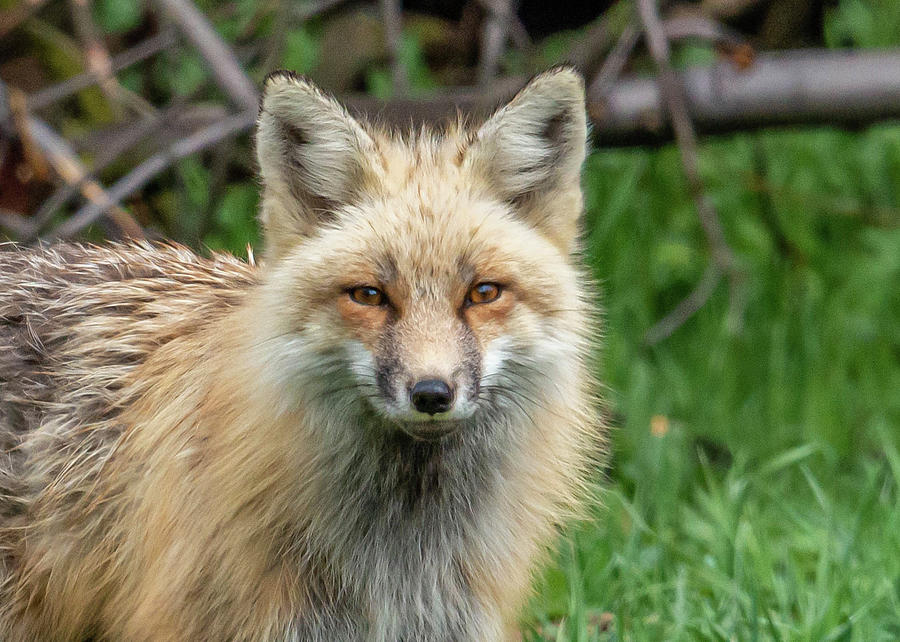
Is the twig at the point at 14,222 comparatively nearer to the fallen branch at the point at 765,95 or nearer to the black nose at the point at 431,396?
the fallen branch at the point at 765,95

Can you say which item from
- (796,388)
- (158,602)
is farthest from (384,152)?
(796,388)

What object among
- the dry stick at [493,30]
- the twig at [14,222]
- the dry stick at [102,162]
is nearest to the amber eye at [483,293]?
the dry stick at [493,30]

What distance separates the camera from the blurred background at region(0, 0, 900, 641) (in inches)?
180

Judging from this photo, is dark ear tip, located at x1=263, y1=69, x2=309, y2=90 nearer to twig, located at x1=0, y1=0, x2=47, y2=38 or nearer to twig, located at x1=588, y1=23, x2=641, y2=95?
twig, located at x1=588, y1=23, x2=641, y2=95

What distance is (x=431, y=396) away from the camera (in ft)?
10.1

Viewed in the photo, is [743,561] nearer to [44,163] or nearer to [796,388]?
[796,388]

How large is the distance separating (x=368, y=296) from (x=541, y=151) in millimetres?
775

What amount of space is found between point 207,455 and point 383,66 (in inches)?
177

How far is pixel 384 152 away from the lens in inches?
144

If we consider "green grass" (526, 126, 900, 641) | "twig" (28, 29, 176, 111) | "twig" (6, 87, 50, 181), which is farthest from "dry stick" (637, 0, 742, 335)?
"twig" (6, 87, 50, 181)

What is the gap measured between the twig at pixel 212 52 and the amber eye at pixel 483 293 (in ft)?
8.91

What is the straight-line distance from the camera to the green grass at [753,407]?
14.1ft

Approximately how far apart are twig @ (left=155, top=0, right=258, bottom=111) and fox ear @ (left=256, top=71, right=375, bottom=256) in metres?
2.21

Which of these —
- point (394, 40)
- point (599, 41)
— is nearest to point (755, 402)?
point (599, 41)
